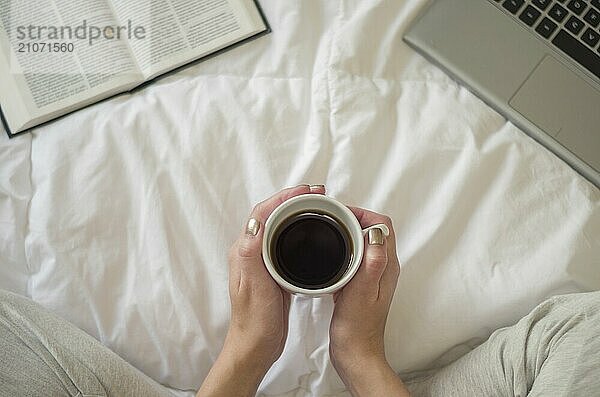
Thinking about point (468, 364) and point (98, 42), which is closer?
point (468, 364)

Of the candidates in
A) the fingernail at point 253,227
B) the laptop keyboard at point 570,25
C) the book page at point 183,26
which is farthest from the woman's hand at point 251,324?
the laptop keyboard at point 570,25

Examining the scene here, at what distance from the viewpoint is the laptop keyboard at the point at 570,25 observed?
2.83ft

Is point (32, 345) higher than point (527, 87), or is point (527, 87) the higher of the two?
point (527, 87)

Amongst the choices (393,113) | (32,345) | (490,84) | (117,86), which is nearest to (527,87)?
(490,84)

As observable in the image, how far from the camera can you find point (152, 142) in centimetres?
84

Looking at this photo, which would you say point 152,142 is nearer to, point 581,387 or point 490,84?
point 490,84

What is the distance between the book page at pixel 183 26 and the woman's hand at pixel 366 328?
0.96ft

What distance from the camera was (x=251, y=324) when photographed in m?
0.77

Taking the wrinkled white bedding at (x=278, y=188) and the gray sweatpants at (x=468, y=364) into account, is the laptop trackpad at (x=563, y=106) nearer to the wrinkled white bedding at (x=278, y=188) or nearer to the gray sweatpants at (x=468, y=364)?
the wrinkled white bedding at (x=278, y=188)

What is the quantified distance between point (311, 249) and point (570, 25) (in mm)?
451

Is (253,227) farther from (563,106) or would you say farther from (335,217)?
(563,106)

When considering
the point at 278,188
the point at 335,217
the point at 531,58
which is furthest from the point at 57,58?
the point at 531,58

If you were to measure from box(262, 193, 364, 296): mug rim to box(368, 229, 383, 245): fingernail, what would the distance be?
1 centimetres

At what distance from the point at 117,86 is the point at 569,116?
551 mm
